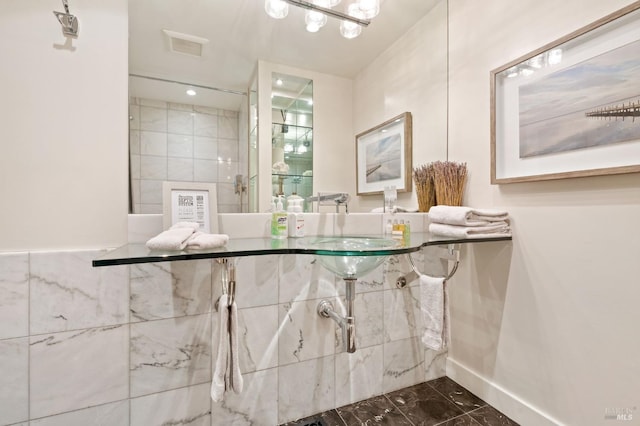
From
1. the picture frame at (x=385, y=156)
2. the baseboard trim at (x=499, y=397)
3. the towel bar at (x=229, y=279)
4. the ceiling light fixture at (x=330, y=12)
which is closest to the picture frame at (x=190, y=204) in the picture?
the towel bar at (x=229, y=279)

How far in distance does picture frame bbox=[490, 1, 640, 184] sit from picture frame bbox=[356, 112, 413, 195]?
1.30 feet

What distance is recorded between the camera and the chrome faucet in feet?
3.77

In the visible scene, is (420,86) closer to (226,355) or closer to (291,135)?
(291,135)

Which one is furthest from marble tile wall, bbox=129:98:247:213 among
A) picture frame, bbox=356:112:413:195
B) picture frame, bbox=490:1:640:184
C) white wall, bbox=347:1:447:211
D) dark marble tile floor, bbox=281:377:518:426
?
picture frame, bbox=490:1:640:184

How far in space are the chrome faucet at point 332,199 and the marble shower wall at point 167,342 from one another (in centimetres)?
26

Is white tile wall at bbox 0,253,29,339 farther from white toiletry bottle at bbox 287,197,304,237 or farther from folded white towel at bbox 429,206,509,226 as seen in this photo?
folded white towel at bbox 429,206,509,226

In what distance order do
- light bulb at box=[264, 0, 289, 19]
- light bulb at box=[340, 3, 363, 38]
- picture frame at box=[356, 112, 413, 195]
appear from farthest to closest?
1. picture frame at box=[356, 112, 413, 195]
2. light bulb at box=[340, 3, 363, 38]
3. light bulb at box=[264, 0, 289, 19]

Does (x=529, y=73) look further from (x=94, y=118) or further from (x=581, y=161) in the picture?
(x=94, y=118)

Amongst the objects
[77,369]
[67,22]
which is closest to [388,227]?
[77,369]

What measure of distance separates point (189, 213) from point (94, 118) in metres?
0.41

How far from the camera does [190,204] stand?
941mm

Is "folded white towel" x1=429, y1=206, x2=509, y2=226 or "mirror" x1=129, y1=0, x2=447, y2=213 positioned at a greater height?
"mirror" x1=129, y1=0, x2=447, y2=213

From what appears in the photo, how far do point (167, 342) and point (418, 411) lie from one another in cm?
105

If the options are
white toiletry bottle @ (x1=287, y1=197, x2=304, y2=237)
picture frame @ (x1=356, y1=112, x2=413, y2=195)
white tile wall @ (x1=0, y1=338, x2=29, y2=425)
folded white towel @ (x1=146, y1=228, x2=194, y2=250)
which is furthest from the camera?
picture frame @ (x1=356, y1=112, x2=413, y2=195)
